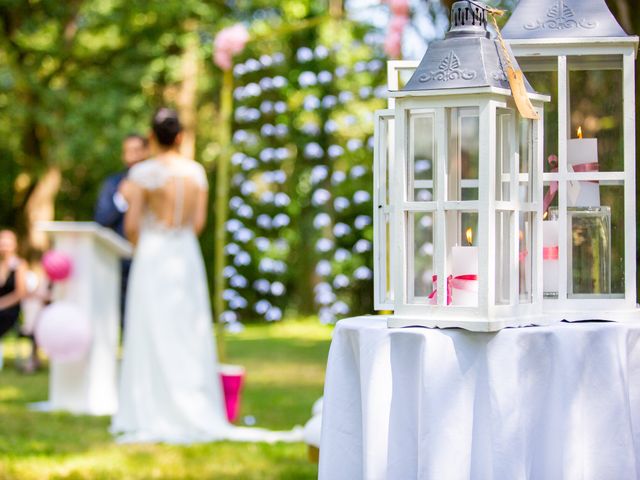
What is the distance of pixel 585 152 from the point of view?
9.37 feet

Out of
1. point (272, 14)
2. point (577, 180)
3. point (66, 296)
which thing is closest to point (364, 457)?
A: point (577, 180)

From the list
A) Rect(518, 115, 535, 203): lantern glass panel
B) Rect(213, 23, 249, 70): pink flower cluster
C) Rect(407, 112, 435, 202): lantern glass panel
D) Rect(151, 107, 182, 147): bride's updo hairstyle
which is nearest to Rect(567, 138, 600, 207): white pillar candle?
Rect(518, 115, 535, 203): lantern glass panel

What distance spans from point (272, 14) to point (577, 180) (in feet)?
51.0

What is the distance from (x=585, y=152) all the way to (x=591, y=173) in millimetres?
71

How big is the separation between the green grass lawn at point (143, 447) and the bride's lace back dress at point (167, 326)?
0.32 m

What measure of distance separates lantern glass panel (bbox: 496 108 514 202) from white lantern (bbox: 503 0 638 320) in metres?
0.18

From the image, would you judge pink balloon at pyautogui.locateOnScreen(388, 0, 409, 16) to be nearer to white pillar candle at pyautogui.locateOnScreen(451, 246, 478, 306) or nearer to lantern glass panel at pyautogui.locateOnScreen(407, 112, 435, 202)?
lantern glass panel at pyautogui.locateOnScreen(407, 112, 435, 202)

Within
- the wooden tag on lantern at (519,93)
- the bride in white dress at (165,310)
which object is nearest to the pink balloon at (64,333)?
the bride in white dress at (165,310)

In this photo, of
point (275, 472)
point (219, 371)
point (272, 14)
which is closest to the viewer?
point (275, 472)

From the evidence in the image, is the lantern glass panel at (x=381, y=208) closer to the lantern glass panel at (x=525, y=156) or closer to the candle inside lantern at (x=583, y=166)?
the lantern glass panel at (x=525, y=156)

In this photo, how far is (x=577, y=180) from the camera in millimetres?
2826

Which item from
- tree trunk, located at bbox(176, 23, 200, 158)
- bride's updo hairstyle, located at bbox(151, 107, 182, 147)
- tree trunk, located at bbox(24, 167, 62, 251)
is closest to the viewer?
bride's updo hairstyle, located at bbox(151, 107, 182, 147)

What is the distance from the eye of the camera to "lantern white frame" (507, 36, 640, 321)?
275 centimetres

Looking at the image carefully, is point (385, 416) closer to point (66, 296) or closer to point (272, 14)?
Result: point (66, 296)
